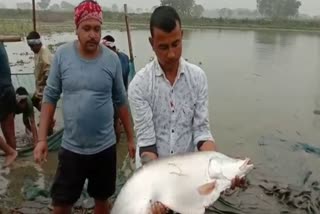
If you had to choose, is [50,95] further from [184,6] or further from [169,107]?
[184,6]

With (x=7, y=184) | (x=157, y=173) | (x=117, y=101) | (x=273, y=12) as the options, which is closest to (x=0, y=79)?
(x=7, y=184)

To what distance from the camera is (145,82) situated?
9.00 feet

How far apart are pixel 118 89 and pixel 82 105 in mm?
368

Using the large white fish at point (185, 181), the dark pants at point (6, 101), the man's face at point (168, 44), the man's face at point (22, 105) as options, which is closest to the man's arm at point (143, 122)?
the man's face at point (168, 44)

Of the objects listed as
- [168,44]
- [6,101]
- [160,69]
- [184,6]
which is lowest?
[6,101]

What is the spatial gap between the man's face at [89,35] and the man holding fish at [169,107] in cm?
87

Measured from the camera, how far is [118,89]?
380 centimetres

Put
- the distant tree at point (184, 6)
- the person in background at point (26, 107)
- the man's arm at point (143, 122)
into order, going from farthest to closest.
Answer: the distant tree at point (184, 6)
the person in background at point (26, 107)
the man's arm at point (143, 122)

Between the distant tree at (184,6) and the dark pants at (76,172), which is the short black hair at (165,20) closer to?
the dark pants at (76,172)

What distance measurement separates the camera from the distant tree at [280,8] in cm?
10131

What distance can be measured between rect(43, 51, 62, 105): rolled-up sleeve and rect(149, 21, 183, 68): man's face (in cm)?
115

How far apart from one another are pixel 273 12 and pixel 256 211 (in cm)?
10371

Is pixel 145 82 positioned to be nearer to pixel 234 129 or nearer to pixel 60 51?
pixel 60 51

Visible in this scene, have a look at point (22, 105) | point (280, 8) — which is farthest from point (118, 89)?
point (280, 8)
